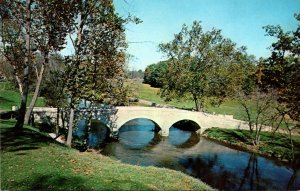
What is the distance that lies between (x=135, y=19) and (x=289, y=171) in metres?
25.9

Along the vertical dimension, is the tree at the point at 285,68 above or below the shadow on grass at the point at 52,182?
above

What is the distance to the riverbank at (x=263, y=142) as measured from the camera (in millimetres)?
44138

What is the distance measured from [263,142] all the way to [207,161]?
42.9ft

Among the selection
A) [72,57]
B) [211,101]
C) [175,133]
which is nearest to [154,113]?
[175,133]

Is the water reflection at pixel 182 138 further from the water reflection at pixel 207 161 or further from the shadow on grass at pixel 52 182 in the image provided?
the shadow on grass at pixel 52 182

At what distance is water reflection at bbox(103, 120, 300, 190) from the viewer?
111ft

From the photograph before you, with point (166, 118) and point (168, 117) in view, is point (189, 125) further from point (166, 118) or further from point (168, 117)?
point (166, 118)

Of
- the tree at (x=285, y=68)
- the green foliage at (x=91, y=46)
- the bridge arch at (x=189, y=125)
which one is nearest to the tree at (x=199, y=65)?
the bridge arch at (x=189, y=125)

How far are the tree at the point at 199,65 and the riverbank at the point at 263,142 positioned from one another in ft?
28.5

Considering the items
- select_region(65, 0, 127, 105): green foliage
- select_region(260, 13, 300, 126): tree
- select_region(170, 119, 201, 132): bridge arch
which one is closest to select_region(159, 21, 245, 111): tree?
select_region(170, 119, 201, 132): bridge arch

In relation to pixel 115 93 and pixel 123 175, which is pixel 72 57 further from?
pixel 123 175

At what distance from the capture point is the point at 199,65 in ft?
206

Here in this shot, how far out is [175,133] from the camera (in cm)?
5859

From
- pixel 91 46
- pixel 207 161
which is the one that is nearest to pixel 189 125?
pixel 207 161
